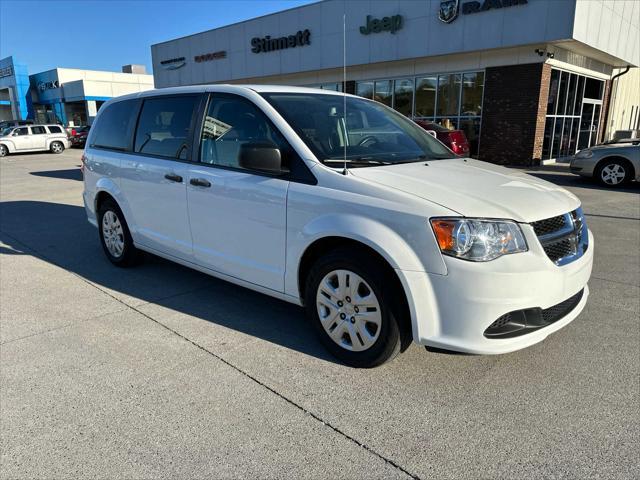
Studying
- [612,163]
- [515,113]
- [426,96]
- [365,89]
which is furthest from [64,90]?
[612,163]

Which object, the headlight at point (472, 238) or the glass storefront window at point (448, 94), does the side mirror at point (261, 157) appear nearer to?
the headlight at point (472, 238)

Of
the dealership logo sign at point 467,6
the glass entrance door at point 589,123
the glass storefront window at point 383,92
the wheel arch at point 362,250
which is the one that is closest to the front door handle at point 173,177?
the wheel arch at point 362,250

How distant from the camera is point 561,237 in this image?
119 inches

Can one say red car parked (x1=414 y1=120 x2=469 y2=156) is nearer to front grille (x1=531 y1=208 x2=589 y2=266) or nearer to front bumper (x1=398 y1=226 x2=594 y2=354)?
front grille (x1=531 y1=208 x2=589 y2=266)

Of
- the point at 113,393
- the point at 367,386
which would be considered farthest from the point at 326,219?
the point at 113,393

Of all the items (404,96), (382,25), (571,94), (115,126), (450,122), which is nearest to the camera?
(115,126)

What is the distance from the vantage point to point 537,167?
643 inches

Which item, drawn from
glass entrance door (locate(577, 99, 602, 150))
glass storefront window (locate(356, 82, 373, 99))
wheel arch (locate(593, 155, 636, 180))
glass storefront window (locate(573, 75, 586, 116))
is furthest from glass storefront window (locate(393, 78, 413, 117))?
wheel arch (locate(593, 155, 636, 180))

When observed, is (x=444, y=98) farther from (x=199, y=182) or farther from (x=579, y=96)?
(x=199, y=182)

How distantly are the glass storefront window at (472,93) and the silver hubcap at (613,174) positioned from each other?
237 inches

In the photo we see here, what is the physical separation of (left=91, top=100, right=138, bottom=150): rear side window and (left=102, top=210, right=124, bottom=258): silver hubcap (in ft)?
2.56

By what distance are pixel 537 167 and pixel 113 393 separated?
1624 centimetres

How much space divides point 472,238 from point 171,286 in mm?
3254

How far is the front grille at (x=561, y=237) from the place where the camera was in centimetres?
290
